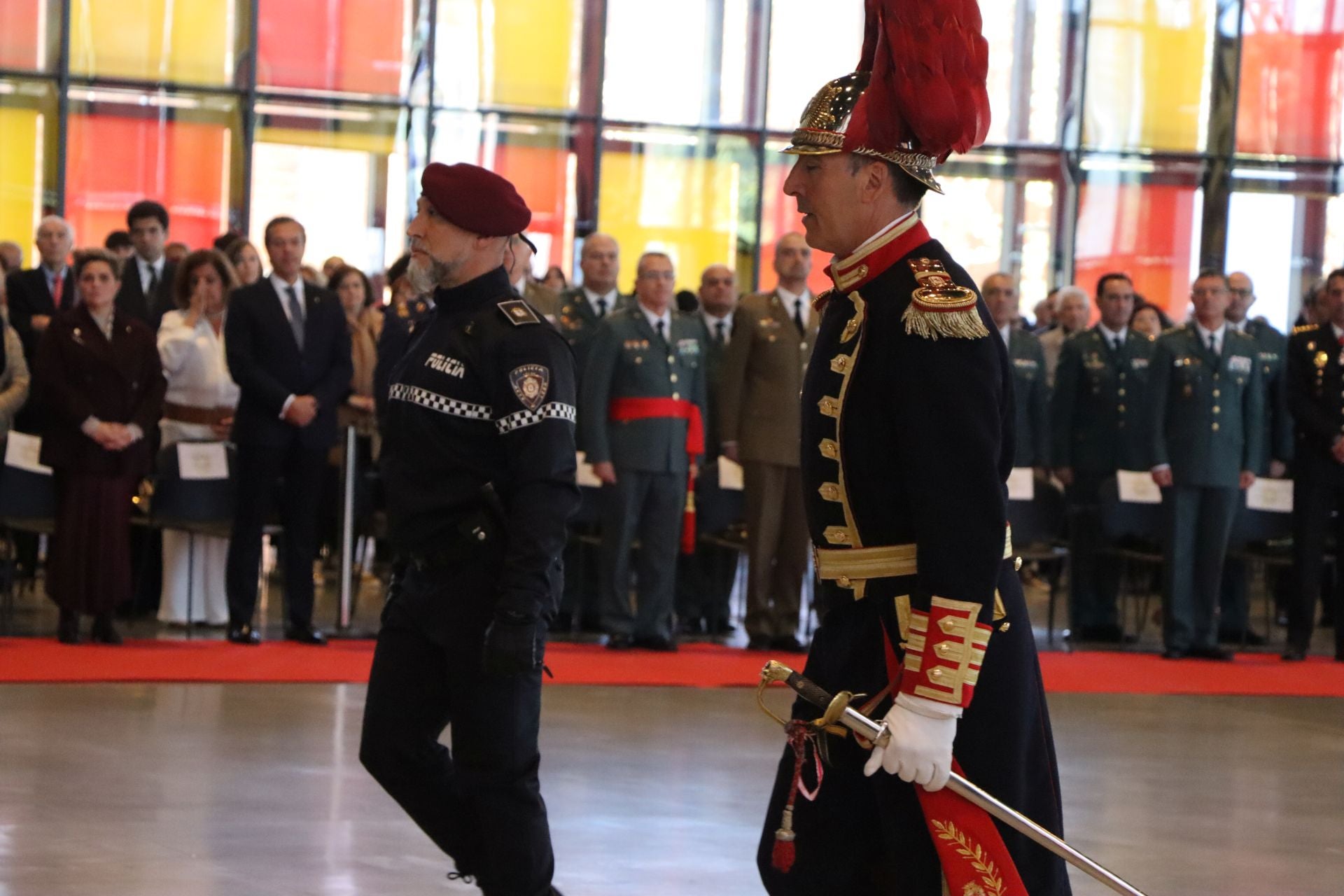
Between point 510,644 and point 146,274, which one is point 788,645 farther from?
point 510,644

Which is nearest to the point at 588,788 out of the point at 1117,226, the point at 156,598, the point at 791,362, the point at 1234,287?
the point at 791,362

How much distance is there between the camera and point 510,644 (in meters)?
3.69

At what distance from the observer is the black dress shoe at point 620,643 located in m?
9.11

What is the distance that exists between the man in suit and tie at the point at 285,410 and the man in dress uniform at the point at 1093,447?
150 inches

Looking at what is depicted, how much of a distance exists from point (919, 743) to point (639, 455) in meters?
6.40

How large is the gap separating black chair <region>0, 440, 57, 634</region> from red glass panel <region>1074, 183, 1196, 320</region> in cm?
1144

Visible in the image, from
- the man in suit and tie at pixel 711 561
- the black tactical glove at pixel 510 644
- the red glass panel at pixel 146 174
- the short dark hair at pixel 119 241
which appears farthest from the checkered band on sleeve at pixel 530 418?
the red glass panel at pixel 146 174

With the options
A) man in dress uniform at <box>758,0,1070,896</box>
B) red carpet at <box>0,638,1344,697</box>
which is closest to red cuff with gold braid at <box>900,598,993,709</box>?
man in dress uniform at <box>758,0,1070,896</box>

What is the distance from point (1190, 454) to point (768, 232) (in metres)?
8.44

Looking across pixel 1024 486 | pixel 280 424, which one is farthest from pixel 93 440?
pixel 1024 486

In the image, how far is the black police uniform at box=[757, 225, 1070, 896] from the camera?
2.72 m

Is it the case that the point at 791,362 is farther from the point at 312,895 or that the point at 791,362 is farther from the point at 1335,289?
the point at 312,895

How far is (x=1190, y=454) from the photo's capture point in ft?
31.6

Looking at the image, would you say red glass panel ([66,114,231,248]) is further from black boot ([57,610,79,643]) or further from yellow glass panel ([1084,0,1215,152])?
black boot ([57,610,79,643])
